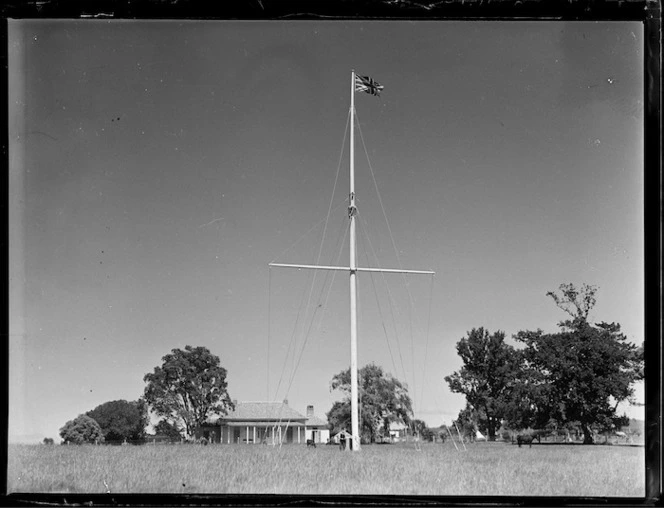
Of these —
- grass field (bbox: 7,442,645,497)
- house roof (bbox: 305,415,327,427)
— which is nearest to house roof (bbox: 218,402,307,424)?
house roof (bbox: 305,415,327,427)

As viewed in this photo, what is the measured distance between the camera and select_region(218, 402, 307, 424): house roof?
66.5ft

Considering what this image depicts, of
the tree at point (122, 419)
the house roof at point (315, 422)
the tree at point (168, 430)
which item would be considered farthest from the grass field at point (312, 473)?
the house roof at point (315, 422)

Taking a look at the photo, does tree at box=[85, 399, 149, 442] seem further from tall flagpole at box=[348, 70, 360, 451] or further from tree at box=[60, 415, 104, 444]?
tall flagpole at box=[348, 70, 360, 451]

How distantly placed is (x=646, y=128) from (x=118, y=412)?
1510 centimetres

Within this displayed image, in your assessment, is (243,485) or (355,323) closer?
(243,485)

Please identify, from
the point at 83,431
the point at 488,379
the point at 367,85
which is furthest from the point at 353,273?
the point at 488,379

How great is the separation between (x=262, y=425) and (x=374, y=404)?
350 inches

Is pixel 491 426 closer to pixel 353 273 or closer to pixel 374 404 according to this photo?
pixel 374 404

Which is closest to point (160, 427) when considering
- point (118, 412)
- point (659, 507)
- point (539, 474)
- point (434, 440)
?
point (118, 412)

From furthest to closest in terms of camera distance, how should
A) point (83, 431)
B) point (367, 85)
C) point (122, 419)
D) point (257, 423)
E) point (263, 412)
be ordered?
point (257, 423), point (263, 412), point (122, 419), point (367, 85), point (83, 431)

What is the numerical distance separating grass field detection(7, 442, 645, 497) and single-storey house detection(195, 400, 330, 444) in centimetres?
542

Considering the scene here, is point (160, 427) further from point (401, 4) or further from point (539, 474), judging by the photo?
point (401, 4)

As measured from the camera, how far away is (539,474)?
1288 centimetres

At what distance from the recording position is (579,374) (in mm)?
30094
